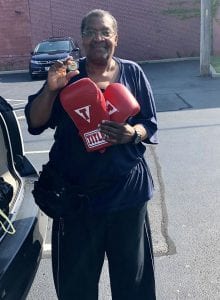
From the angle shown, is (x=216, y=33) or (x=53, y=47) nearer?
(x=53, y=47)

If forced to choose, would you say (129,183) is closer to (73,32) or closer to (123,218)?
(123,218)

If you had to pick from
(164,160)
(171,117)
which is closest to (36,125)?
(164,160)

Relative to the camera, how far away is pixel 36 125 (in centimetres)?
242

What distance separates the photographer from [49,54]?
18250 mm

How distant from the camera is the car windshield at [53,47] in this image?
18562 millimetres

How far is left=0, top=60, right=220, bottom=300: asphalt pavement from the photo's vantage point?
3.43 metres

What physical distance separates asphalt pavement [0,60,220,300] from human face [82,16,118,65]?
1.73 metres

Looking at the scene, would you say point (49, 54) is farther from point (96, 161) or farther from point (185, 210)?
point (96, 161)

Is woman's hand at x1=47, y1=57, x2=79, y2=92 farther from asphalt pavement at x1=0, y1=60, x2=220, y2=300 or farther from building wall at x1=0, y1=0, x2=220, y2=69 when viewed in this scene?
building wall at x1=0, y1=0, x2=220, y2=69

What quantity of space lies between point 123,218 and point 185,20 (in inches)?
858

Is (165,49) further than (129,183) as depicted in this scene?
Yes

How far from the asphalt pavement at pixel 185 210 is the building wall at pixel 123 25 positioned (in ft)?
45.9

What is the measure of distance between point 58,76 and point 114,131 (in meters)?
0.37

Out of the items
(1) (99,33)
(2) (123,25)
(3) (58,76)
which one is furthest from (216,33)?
(3) (58,76)
